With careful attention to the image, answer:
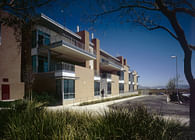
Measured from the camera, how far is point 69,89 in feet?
51.2

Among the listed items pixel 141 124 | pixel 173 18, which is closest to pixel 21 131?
pixel 141 124

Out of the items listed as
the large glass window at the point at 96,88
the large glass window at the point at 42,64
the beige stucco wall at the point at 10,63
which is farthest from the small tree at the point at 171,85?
the beige stucco wall at the point at 10,63

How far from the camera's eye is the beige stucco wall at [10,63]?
1469 cm

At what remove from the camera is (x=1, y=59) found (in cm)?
1452

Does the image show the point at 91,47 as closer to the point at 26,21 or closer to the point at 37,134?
the point at 26,21

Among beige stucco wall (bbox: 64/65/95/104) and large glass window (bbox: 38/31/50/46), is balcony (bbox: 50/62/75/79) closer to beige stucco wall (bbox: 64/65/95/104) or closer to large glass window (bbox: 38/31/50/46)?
beige stucco wall (bbox: 64/65/95/104)

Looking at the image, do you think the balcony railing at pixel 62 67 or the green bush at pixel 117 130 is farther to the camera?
the balcony railing at pixel 62 67

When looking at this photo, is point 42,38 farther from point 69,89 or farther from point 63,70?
point 69,89

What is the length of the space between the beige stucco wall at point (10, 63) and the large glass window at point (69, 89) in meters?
6.57

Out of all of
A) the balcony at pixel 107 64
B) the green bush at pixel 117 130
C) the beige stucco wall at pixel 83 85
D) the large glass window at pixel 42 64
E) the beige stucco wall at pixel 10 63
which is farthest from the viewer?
the balcony at pixel 107 64

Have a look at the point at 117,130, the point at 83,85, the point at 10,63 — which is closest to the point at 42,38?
the point at 10,63

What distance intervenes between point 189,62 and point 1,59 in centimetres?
1850

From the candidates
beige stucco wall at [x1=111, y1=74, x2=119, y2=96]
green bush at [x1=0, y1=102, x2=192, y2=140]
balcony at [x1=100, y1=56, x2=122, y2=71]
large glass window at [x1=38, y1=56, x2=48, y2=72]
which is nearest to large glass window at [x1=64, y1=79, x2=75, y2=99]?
large glass window at [x1=38, y1=56, x2=48, y2=72]

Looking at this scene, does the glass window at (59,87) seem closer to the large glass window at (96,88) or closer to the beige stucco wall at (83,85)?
the beige stucco wall at (83,85)
